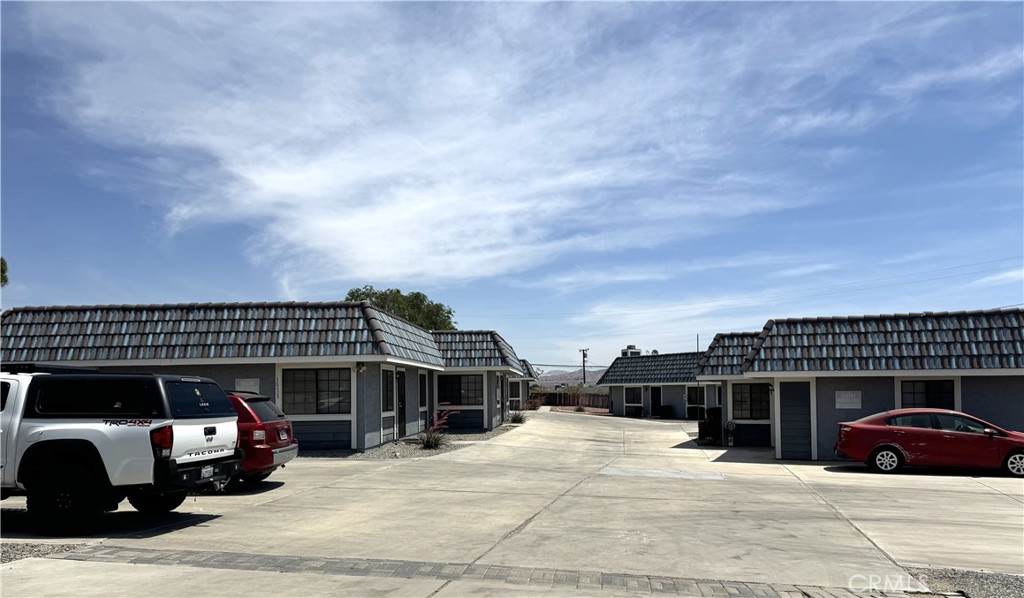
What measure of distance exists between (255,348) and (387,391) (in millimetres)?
4264

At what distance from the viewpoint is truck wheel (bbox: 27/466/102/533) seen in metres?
9.80

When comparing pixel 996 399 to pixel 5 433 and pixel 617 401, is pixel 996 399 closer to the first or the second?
pixel 5 433

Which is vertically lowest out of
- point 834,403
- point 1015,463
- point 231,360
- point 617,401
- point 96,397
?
point 617,401

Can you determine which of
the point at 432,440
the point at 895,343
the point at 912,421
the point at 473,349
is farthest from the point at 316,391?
the point at 895,343

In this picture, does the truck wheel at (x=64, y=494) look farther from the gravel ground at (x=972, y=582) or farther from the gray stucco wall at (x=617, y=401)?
the gray stucco wall at (x=617, y=401)

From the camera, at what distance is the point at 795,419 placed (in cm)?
2169

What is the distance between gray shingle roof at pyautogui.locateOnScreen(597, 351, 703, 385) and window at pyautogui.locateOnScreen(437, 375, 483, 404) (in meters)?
17.3

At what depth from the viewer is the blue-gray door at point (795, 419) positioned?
2148 centimetres

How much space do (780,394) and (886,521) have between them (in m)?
10.5

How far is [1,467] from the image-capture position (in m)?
9.80

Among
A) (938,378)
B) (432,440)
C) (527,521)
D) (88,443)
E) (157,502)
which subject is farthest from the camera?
(432,440)

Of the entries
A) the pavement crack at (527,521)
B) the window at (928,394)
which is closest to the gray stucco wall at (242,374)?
the pavement crack at (527,521)

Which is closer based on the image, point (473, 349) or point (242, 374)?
point (242, 374)

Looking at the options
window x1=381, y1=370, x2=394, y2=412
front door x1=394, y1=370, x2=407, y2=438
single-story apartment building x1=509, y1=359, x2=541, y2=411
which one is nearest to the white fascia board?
window x1=381, y1=370, x2=394, y2=412
